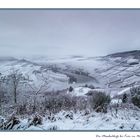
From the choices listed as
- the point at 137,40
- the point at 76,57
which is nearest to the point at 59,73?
the point at 76,57

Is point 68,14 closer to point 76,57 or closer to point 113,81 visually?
point 76,57

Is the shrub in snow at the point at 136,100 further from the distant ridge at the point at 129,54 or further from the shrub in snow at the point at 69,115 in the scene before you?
the shrub in snow at the point at 69,115

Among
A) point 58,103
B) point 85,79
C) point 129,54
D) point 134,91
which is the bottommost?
point 58,103

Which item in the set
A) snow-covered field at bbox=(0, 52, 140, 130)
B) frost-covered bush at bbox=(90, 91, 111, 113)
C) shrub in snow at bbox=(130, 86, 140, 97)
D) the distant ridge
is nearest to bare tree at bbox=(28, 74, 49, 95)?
snow-covered field at bbox=(0, 52, 140, 130)

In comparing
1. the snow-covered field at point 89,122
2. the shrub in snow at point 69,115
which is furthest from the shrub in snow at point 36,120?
the shrub in snow at point 69,115

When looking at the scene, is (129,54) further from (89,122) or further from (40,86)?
(40,86)

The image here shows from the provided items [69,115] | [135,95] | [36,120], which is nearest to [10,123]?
[36,120]
